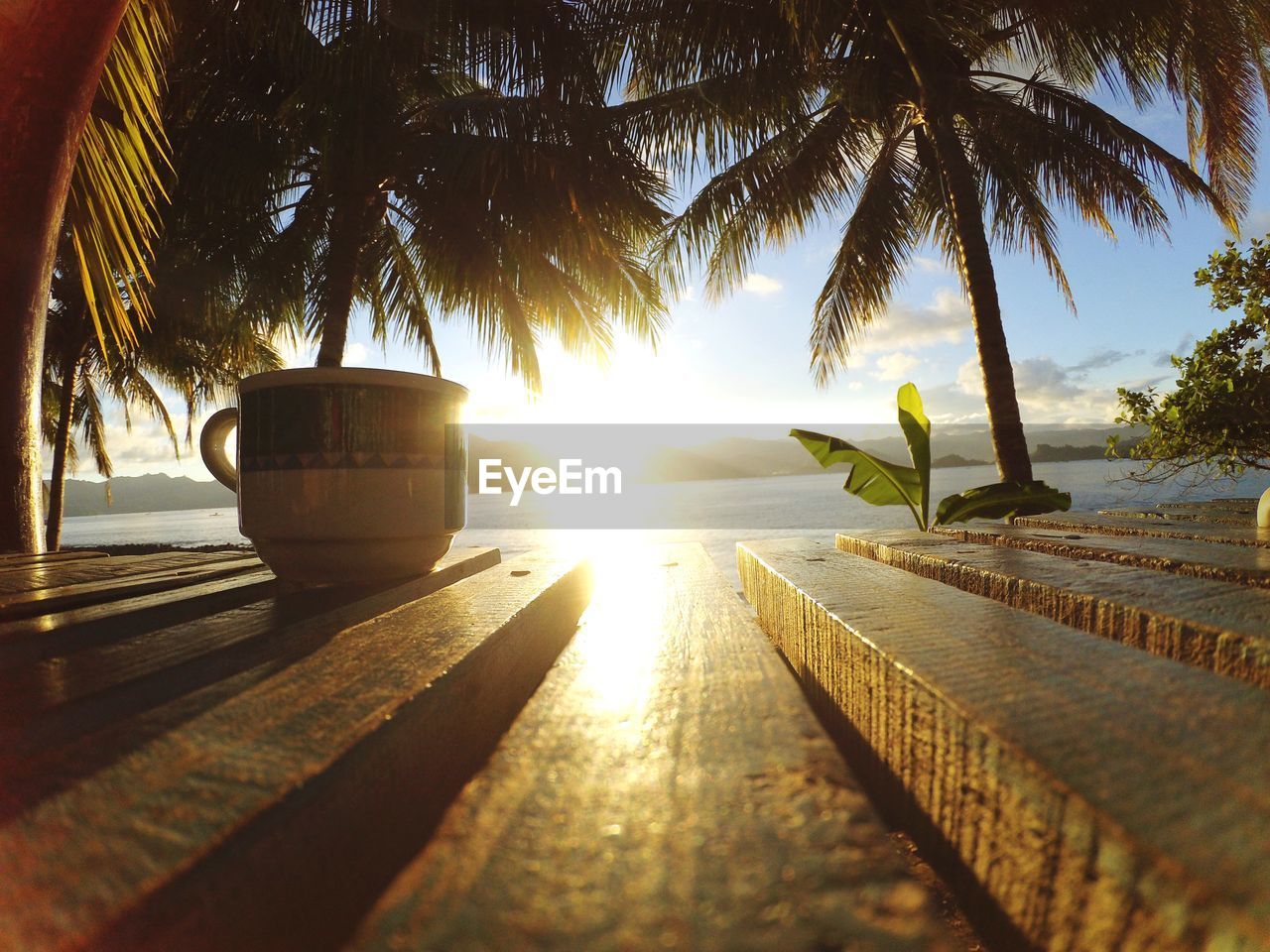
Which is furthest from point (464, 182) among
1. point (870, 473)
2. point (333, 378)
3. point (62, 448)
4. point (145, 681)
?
point (62, 448)

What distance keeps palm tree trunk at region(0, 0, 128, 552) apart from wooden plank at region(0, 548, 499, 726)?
44.4 inches

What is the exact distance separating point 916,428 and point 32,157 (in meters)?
2.03

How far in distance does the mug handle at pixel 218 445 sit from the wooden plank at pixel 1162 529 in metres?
1.20

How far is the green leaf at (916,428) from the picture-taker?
1.72 m

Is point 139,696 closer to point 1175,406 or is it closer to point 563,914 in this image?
point 563,914

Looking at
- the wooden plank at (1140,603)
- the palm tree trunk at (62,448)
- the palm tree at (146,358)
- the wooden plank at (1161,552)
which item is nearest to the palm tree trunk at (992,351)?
the wooden plank at (1161,552)

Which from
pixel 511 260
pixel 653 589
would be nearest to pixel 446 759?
pixel 653 589

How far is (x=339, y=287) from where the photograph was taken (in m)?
3.88

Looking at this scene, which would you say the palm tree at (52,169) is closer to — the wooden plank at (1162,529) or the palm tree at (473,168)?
the palm tree at (473,168)

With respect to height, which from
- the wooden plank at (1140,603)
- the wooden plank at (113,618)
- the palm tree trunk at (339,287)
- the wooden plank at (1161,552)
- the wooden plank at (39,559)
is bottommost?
the wooden plank at (39,559)

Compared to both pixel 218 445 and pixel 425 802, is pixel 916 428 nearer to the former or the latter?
pixel 218 445

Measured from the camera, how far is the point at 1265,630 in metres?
0.33

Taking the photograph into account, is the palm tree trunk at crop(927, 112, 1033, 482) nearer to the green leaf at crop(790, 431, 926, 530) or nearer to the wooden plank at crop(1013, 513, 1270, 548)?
the green leaf at crop(790, 431, 926, 530)

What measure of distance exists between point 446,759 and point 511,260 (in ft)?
13.9
